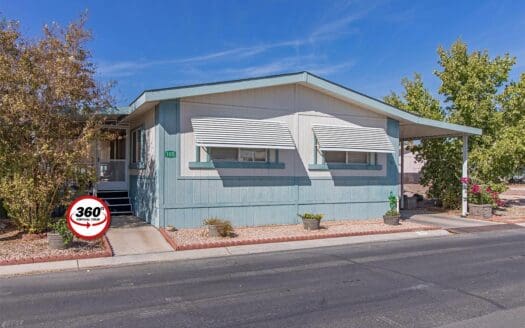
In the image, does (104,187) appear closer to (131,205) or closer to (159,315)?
(131,205)

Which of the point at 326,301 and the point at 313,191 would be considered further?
the point at 313,191

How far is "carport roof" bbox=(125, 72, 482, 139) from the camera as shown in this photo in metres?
11.1

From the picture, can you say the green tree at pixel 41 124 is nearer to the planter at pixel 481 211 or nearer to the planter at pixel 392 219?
the planter at pixel 392 219

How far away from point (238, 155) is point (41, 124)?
5.02 m

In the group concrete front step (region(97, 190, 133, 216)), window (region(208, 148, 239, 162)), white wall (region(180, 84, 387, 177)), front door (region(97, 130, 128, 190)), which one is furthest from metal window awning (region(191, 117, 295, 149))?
front door (region(97, 130, 128, 190))

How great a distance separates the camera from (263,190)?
1260cm

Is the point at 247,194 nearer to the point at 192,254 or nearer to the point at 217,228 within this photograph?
the point at 217,228

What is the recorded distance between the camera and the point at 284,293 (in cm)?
642

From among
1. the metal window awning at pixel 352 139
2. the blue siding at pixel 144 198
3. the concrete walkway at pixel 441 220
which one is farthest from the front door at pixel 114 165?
the concrete walkway at pixel 441 220

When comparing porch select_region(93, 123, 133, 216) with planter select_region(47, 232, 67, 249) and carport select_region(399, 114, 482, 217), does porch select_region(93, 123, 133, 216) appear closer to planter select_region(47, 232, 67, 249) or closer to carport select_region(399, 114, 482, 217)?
planter select_region(47, 232, 67, 249)

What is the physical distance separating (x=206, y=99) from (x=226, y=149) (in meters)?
1.48

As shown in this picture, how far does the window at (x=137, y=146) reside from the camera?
1320cm

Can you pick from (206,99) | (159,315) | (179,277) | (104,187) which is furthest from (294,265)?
(104,187)

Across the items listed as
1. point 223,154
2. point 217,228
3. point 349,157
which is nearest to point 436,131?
point 349,157
